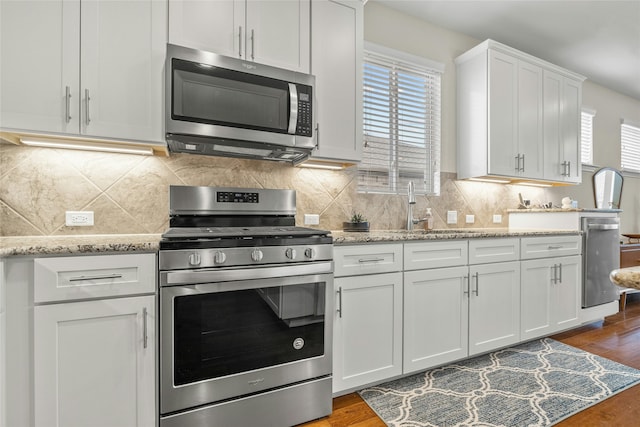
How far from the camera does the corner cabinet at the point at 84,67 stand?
1.49 m

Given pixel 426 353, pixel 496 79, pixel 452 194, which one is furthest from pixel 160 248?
pixel 496 79

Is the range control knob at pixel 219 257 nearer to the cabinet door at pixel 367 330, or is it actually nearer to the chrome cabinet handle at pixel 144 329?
the chrome cabinet handle at pixel 144 329

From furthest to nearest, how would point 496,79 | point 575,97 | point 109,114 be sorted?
1. point 575,97
2. point 496,79
3. point 109,114

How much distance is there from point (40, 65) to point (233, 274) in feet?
4.36

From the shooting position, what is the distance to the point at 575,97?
347 centimetres

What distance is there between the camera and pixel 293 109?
1.91 metres

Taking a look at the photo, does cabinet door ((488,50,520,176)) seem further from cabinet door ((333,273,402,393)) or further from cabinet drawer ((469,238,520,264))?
cabinet door ((333,273,402,393))

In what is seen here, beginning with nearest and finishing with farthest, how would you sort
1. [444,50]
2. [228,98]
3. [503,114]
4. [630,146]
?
[228,98], [503,114], [444,50], [630,146]

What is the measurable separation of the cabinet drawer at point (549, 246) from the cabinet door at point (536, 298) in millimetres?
57

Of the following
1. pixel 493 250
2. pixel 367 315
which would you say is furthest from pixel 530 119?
pixel 367 315

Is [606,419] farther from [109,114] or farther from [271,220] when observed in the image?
[109,114]

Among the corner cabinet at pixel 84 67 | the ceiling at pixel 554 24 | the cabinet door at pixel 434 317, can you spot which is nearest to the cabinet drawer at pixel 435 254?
the cabinet door at pixel 434 317

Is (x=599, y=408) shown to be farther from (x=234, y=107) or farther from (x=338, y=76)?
(x=234, y=107)

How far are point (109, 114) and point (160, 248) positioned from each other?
0.78m
